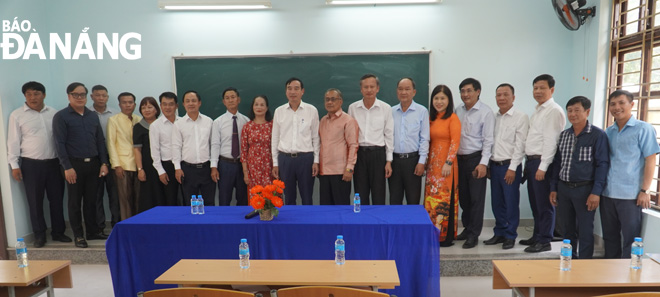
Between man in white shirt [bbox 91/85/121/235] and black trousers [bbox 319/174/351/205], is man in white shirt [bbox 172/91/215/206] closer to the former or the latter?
man in white shirt [bbox 91/85/121/235]

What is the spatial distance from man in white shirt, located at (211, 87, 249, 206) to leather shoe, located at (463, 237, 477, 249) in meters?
2.43

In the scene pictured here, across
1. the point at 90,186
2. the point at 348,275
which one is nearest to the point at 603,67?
the point at 348,275

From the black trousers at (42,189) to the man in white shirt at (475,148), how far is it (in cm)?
428

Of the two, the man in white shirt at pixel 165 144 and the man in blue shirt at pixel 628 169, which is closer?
the man in blue shirt at pixel 628 169

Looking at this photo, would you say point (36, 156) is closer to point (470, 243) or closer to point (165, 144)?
point (165, 144)

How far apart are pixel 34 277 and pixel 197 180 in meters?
1.97

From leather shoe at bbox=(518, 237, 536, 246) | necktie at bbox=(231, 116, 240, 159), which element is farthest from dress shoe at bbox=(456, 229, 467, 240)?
necktie at bbox=(231, 116, 240, 159)

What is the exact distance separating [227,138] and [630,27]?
4.10 m

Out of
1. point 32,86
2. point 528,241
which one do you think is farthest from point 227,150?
point 528,241

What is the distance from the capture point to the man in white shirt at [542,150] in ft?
11.5

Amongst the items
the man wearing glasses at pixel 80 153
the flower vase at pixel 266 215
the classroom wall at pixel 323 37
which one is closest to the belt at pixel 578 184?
the classroom wall at pixel 323 37

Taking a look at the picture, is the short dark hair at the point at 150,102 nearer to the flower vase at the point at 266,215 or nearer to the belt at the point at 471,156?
the flower vase at the point at 266,215

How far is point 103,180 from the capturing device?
4.50m

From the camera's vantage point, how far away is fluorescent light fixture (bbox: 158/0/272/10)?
4320 mm
